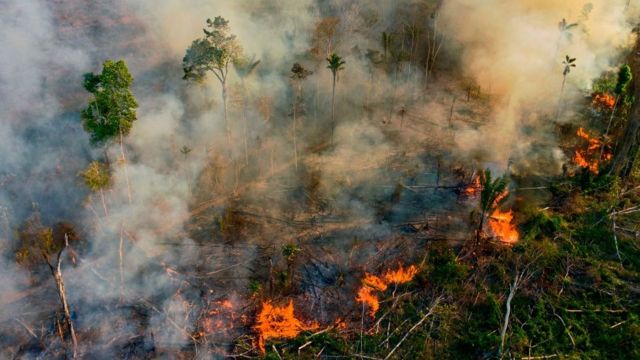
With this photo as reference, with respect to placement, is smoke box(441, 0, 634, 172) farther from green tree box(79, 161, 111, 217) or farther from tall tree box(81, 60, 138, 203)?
green tree box(79, 161, 111, 217)

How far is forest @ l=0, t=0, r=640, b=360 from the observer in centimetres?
1986

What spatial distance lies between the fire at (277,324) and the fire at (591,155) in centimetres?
1624

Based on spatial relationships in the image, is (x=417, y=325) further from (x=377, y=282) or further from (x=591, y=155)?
(x=591, y=155)

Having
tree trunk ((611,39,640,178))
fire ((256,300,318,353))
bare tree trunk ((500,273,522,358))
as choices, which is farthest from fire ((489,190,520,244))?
fire ((256,300,318,353))

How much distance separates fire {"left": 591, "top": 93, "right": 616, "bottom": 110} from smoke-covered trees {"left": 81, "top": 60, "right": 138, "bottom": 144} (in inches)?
982

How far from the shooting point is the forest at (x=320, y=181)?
19.9 meters

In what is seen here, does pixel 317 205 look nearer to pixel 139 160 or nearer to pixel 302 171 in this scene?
pixel 302 171

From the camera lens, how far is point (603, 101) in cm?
3209

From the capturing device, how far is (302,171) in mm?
27156

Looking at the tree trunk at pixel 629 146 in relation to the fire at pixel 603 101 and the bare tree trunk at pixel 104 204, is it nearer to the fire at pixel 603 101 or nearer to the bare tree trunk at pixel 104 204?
the fire at pixel 603 101

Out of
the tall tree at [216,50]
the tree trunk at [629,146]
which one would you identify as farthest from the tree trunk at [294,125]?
the tree trunk at [629,146]

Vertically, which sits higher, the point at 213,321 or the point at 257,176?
the point at 257,176

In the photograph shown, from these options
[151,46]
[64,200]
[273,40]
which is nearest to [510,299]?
[64,200]

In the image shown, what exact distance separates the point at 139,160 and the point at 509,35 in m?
23.0
